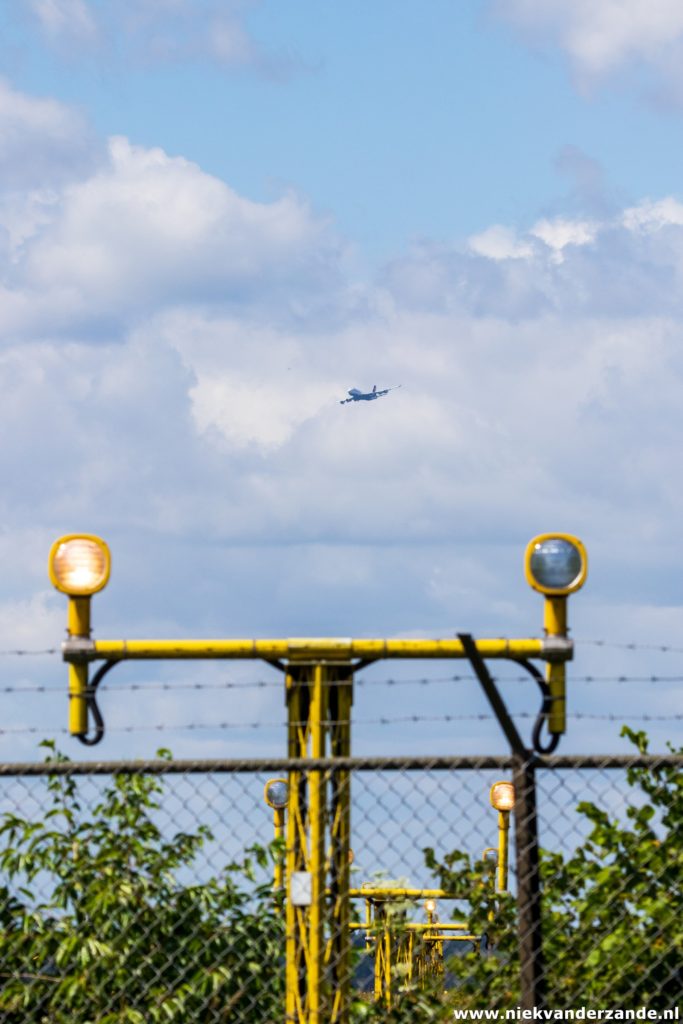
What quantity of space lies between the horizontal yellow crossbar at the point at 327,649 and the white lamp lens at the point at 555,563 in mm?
227

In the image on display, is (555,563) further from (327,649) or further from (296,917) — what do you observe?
(296,917)

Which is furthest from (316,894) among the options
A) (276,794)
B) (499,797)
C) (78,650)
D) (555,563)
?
(499,797)

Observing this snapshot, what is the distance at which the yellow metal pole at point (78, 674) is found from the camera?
6.40 m

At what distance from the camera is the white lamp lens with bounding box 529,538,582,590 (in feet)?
20.7

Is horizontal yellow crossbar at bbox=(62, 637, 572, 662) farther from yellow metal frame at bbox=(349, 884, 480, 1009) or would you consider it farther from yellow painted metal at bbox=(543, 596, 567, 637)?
yellow metal frame at bbox=(349, 884, 480, 1009)

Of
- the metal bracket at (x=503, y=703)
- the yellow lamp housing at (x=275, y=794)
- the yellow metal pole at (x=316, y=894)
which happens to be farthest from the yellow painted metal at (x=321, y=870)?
the yellow lamp housing at (x=275, y=794)

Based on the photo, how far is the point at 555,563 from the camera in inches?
249

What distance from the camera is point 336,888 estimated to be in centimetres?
621

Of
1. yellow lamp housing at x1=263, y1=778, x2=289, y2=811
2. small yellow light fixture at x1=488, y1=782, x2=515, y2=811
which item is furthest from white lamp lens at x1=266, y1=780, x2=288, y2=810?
small yellow light fixture at x1=488, y1=782, x2=515, y2=811

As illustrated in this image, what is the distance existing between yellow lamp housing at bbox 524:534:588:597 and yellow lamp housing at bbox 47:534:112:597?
1667mm

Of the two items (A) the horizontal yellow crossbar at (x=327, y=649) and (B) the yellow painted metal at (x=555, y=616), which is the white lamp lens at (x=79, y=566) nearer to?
(A) the horizontal yellow crossbar at (x=327, y=649)

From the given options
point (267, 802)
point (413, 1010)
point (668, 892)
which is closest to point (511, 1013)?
point (413, 1010)

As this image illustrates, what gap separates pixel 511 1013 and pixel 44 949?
1.83m

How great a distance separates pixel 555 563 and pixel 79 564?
187cm
